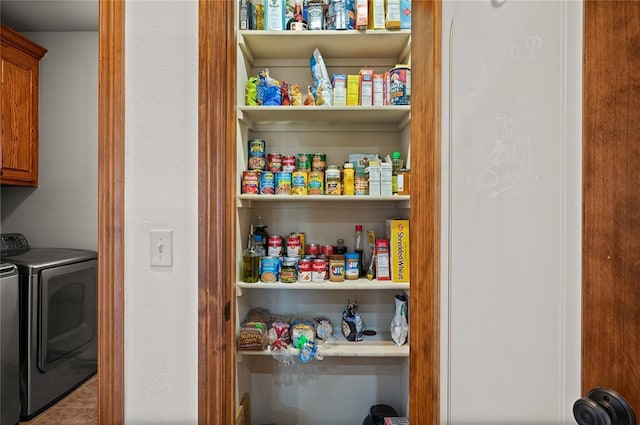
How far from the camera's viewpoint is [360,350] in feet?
5.48

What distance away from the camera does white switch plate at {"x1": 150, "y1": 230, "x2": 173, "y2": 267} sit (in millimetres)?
1146

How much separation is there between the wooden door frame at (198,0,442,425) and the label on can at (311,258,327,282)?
0.57 meters

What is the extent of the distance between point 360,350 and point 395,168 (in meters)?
0.89

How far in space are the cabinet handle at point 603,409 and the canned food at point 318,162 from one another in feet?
4.57

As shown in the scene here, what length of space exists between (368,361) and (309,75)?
62.5 inches

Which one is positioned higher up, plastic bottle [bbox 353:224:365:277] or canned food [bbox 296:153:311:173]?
canned food [bbox 296:153:311:173]

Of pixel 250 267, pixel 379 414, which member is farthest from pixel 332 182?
pixel 379 414

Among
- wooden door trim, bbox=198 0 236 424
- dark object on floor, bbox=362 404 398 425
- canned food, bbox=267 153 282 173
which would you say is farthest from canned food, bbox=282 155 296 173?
dark object on floor, bbox=362 404 398 425

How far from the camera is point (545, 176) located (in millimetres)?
702

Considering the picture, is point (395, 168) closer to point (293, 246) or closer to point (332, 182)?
point (332, 182)

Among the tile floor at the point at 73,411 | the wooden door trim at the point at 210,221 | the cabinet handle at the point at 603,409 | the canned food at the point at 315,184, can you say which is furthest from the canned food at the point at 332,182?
the tile floor at the point at 73,411

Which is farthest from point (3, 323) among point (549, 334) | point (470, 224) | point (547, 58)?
point (547, 58)

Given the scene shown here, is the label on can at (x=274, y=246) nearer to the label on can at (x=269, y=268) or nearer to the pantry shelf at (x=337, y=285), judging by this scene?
the label on can at (x=269, y=268)

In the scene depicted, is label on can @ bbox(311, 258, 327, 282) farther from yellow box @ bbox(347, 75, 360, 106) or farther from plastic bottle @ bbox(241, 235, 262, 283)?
yellow box @ bbox(347, 75, 360, 106)
